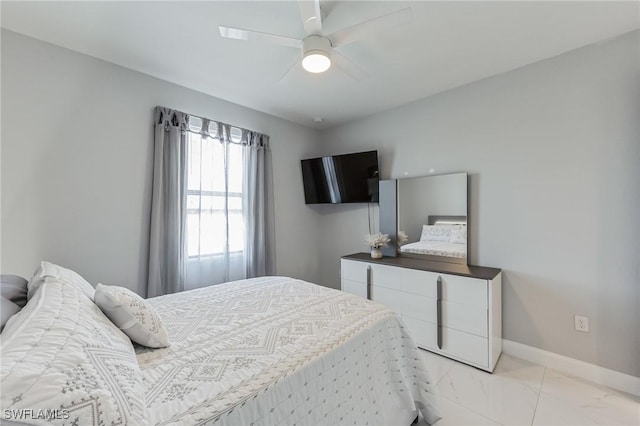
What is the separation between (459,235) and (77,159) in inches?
135

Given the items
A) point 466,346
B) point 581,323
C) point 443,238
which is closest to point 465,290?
point 466,346

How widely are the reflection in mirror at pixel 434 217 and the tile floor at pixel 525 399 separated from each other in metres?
1.00

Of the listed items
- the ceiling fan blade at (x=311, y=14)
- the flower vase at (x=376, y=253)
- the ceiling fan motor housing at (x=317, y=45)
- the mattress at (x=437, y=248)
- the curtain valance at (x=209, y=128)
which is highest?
the ceiling fan blade at (x=311, y=14)

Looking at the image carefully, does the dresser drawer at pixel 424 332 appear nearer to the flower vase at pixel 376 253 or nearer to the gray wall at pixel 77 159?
the flower vase at pixel 376 253

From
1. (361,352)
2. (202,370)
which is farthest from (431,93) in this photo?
(202,370)

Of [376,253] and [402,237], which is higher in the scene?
[402,237]

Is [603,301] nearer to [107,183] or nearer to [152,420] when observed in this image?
[152,420]

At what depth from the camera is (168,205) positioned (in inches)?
95.6

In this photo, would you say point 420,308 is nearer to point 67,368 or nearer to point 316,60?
point 316,60

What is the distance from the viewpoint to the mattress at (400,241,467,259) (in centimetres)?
265

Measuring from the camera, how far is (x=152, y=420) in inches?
29.3

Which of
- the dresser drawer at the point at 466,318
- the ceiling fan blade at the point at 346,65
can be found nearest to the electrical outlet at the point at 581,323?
the dresser drawer at the point at 466,318

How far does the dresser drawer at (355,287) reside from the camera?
2.91 m

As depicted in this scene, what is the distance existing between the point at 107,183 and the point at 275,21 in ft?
6.05
